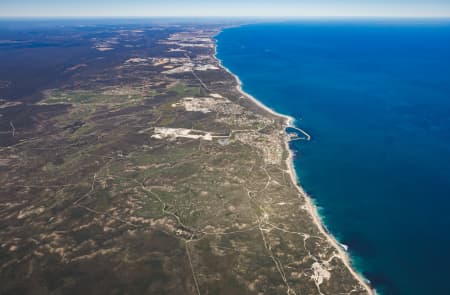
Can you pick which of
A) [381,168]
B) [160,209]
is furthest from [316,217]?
[160,209]

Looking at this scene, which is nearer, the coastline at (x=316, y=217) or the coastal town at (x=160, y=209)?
the coastline at (x=316, y=217)

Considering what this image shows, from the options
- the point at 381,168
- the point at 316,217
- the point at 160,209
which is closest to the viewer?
the point at 316,217

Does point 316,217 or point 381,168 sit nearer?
point 316,217

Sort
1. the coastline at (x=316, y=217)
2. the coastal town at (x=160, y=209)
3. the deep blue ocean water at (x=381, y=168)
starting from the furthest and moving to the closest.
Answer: the deep blue ocean water at (x=381, y=168)
the coastal town at (x=160, y=209)
the coastline at (x=316, y=217)

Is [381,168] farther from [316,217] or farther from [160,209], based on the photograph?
[160,209]

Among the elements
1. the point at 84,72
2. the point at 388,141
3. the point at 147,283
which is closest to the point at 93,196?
the point at 147,283

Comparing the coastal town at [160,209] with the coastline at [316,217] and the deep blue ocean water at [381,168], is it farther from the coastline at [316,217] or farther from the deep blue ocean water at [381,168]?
the deep blue ocean water at [381,168]

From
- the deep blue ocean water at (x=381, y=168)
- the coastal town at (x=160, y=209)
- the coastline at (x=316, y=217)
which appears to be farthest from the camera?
the deep blue ocean water at (x=381, y=168)

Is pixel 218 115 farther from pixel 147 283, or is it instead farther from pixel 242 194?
pixel 147 283

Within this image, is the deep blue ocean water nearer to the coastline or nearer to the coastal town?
the coastline

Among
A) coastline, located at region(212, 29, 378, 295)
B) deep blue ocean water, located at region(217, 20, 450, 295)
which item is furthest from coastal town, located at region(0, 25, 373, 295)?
deep blue ocean water, located at region(217, 20, 450, 295)

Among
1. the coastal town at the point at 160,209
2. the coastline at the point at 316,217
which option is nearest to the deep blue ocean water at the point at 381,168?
the coastline at the point at 316,217
